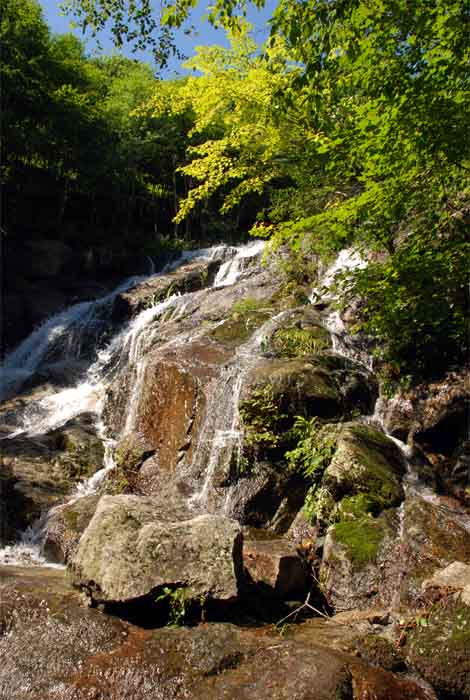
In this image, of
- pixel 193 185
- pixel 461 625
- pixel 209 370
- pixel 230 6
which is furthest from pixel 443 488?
pixel 193 185

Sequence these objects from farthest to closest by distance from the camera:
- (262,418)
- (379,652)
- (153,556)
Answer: (262,418) < (153,556) < (379,652)

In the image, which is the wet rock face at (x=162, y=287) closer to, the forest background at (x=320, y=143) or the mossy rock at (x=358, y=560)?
the forest background at (x=320, y=143)

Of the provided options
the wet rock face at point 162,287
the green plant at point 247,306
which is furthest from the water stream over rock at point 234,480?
the wet rock face at point 162,287

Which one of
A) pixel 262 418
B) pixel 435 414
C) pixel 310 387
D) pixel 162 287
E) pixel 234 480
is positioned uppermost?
pixel 162 287

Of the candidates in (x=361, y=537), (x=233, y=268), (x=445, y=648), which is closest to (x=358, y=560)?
(x=361, y=537)

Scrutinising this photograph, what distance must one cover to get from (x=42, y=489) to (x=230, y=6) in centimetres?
764

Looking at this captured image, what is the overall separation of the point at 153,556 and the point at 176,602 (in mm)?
474

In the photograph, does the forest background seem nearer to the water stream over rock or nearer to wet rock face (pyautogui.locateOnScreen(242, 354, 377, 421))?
wet rock face (pyautogui.locateOnScreen(242, 354, 377, 421))

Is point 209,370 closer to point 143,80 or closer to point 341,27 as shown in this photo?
point 341,27

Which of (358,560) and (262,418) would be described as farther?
(262,418)

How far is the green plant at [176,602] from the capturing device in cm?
489

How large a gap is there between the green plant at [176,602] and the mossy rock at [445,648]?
1.96 metres

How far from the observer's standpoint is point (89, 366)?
1525 cm

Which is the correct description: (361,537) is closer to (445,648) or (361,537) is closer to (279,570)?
(279,570)
